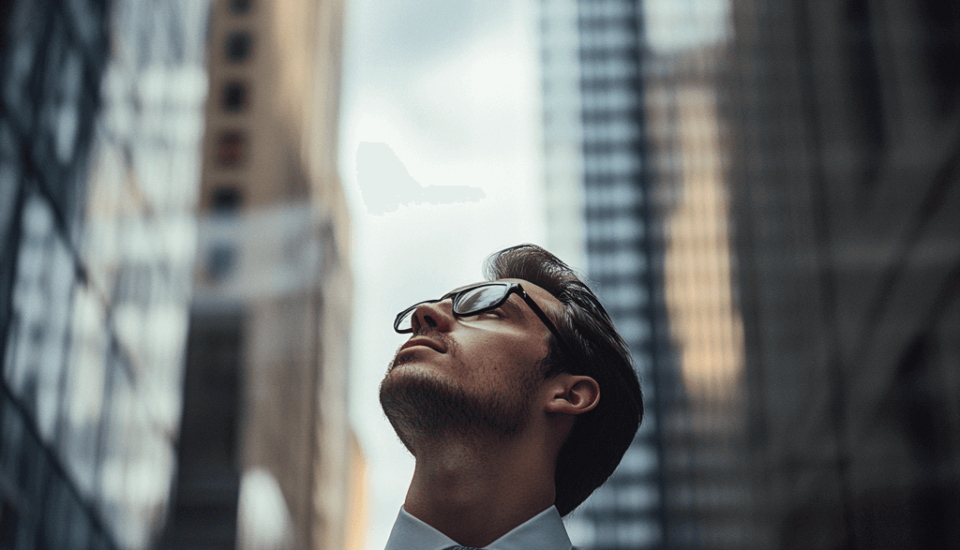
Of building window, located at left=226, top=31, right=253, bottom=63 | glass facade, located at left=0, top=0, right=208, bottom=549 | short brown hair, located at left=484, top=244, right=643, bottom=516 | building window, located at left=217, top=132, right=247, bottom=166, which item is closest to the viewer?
short brown hair, located at left=484, top=244, right=643, bottom=516

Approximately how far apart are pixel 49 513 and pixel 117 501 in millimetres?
5536

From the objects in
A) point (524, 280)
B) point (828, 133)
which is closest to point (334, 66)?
point (828, 133)

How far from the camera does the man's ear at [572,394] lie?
2.63m


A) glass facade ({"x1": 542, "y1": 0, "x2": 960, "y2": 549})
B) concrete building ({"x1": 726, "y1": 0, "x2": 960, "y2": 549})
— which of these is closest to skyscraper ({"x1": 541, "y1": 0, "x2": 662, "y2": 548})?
glass facade ({"x1": 542, "y1": 0, "x2": 960, "y2": 549})

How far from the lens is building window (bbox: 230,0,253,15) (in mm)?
72250

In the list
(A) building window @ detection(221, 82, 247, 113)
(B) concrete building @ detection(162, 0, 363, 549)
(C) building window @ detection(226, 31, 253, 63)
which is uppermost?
(C) building window @ detection(226, 31, 253, 63)

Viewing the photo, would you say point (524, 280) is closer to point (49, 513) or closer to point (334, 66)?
point (49, 513)

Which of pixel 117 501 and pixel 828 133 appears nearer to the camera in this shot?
pixel 828 133

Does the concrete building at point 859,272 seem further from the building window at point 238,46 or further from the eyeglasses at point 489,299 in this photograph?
the building window at point 238,46

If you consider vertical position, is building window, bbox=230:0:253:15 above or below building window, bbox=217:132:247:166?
above

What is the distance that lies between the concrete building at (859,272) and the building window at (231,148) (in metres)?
46.0

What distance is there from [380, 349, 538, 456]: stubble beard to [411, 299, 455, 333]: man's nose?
161 millimetres

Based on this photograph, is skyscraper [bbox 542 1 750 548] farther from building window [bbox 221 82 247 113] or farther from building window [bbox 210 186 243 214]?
building window [bbox 221 82 247 113]

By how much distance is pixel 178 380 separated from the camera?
31812 mm
